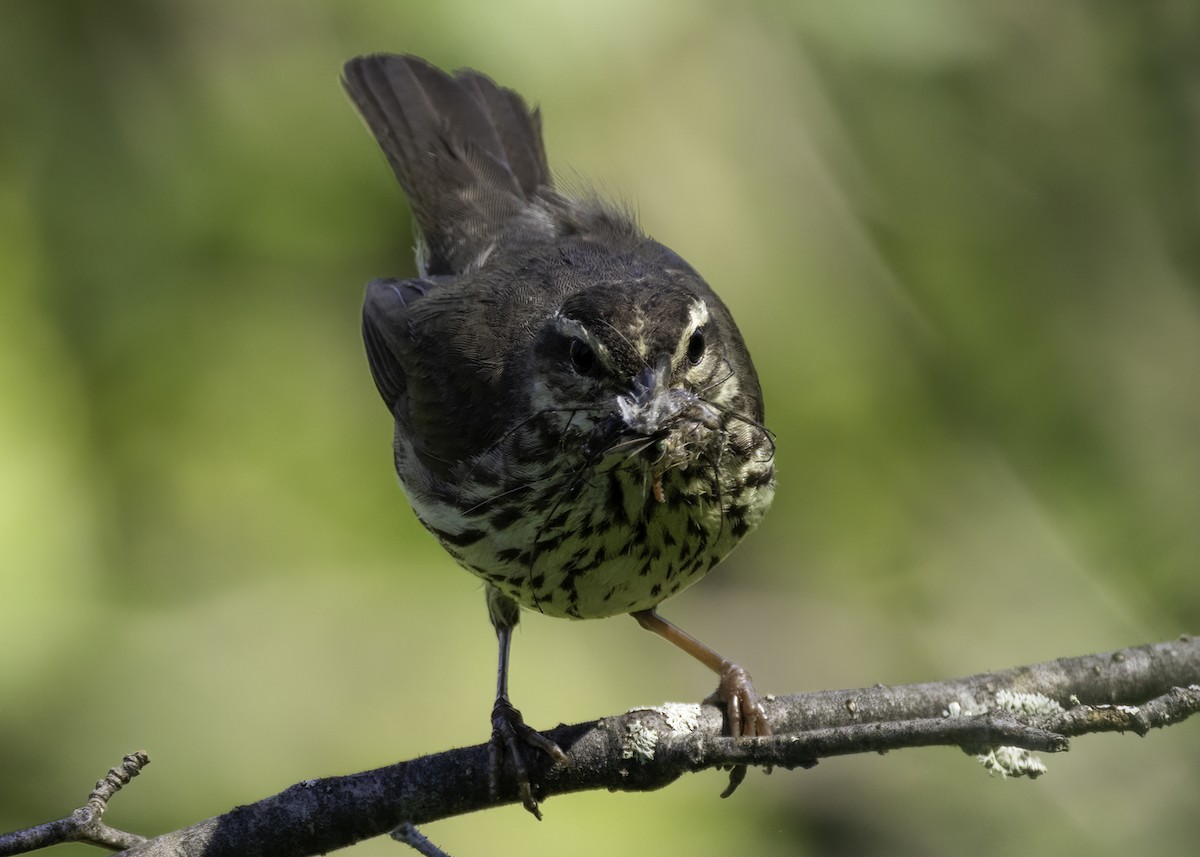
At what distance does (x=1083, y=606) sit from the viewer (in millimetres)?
6867

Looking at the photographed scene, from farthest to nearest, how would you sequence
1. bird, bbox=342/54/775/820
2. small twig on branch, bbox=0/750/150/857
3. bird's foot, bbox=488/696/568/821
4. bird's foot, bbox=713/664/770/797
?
bird's foot, bbox=713/664/770/797 → bird's foot, bbox=488/696/568/821 → bird, bbox=342/54/775/820 → small twig on branch, bbox=0/750/150/857

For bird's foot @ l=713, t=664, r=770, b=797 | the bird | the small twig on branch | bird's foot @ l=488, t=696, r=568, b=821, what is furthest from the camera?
bird's foot @ l=713, t=664, r=770, b=797

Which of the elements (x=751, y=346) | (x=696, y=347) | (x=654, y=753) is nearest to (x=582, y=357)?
(x=696, y=347)

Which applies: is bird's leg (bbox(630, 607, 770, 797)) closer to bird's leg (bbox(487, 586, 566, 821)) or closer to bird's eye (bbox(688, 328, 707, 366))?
bird's leg (bbox(487, 586, 566, 821))

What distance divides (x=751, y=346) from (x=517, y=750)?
359cm

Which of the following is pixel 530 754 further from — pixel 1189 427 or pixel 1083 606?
pixel 1189 427

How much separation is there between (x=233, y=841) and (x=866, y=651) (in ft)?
13.9

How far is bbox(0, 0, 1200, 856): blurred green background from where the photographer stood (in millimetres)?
5684

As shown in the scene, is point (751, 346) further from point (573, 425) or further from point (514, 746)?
point (514, 746)

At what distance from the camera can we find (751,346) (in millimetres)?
7113

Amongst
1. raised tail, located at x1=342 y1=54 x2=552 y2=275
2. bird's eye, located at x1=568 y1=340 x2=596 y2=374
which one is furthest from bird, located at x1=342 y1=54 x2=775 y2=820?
raised tail, located at x1=342 y1=54 x2=552 y2=275

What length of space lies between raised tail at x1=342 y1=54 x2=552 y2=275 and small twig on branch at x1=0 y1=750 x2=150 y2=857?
284 centimetres

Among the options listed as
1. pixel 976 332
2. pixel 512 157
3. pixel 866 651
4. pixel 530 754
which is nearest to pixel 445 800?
pixel 530 754

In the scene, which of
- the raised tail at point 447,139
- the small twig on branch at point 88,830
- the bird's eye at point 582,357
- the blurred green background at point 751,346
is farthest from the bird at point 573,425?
the blurred green background at point 751,346
